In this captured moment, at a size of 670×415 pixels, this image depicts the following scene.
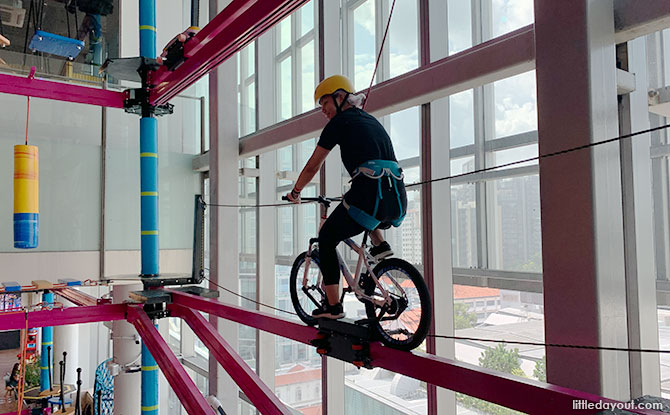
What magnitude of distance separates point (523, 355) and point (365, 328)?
7.04 ft

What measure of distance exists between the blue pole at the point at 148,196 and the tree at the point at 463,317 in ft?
8.79

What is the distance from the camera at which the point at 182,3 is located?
8.51m

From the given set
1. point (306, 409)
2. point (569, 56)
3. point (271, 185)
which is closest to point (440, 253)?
point (569, 56)

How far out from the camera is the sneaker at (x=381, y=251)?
230 cm

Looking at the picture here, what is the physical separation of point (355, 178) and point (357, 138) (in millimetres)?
175

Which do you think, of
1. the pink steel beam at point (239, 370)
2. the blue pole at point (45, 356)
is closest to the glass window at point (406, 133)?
the pink steel beam at point (239, 370)

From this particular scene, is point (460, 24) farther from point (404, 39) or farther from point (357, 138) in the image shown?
point (357, 138)

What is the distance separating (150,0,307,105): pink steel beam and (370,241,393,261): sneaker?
1.21 meters

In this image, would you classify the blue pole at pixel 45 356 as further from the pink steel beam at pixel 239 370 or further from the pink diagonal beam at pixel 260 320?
the pink diagonal beam at pixel 260 320

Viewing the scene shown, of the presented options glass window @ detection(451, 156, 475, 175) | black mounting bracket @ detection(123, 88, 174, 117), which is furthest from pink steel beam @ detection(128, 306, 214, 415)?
glass window @ detection(451, 156, 475, 175)

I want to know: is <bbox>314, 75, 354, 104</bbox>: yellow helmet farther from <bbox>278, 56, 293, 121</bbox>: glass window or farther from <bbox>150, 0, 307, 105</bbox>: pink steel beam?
<bbox>278, 56, 293, 121</bbox>: glass window

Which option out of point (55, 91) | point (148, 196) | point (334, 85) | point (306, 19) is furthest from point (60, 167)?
point (334, 85)

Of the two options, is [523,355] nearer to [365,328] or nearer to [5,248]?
[365,328]

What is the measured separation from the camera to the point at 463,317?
4.06 m
